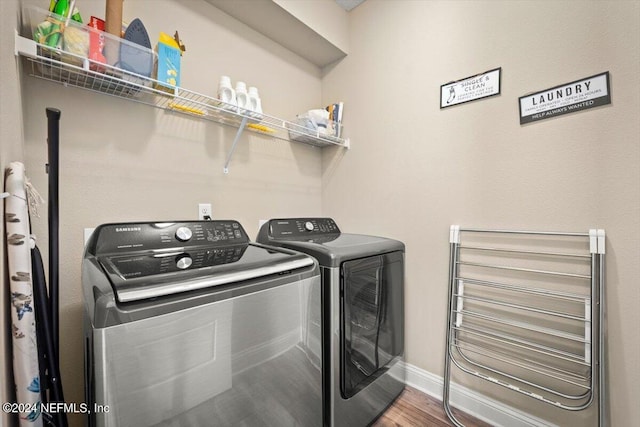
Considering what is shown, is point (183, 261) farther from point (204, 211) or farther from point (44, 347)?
point (204, 211)

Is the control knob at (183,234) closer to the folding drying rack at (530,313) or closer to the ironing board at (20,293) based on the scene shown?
the ironing board at (20,293)

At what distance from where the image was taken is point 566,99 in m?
1.27

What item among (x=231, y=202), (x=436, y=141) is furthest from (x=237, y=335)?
(x=436, y=141)

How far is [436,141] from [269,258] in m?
1.28

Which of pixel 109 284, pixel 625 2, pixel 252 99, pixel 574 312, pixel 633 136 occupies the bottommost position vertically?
pixel 574 312

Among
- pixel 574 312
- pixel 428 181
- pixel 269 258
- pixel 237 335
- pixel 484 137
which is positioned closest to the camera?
pixel 237 335

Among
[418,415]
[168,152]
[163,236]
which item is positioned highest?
[168,152]

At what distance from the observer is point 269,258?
1.06 m

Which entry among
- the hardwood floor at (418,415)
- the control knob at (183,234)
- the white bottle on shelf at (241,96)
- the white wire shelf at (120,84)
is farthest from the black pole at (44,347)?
the hardwood floor at (418,415)

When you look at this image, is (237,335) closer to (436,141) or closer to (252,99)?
(252,99)

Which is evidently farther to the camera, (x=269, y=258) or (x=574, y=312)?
(x=574, y=312)

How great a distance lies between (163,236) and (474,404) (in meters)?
1.84

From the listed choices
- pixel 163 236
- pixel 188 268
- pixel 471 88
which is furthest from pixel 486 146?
pixel 163 236

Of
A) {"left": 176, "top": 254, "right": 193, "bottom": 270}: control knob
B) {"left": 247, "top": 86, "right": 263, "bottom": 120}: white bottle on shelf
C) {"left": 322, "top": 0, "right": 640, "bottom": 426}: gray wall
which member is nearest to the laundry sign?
{"left": 322, "top": 0, "right": 640, "bottom": 426}: gray wall
